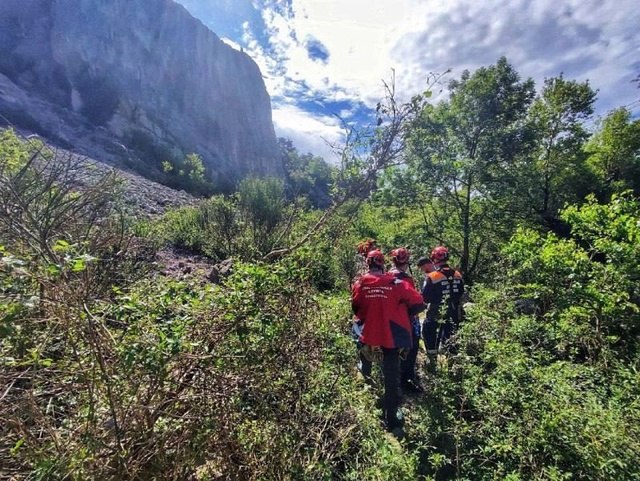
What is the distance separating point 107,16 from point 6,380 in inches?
2625

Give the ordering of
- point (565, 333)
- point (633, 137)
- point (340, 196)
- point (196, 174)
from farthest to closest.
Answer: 1. point (196, 174)
2. point (633, 137)
3. point (565, 333)
4. point (340, 196)

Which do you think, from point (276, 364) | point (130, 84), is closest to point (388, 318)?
point (276, 364)

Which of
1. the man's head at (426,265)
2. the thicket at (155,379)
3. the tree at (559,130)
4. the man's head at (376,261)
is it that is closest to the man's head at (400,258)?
the man's head at (376,261)

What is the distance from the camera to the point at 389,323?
341 cm

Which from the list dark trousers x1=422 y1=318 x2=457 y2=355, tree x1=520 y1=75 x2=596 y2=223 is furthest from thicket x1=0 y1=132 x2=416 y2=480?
tree x1=520 y1=75 x2=596 y2=223

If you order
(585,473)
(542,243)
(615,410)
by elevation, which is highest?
(542,243)

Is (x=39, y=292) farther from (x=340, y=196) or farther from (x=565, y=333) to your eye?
(x=565, y=333)

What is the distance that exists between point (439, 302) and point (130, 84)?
60.4 metres

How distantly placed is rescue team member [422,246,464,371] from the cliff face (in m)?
29.3

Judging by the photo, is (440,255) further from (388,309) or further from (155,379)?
(155,379)

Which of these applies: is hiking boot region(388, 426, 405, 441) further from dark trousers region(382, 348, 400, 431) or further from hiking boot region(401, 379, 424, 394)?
hiking boot region(401, 379, 424, 394)

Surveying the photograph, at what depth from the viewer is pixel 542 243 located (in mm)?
5441

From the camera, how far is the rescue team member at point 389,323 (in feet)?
11.1

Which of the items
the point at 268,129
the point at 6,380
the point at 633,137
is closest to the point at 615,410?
the point at 6,380
